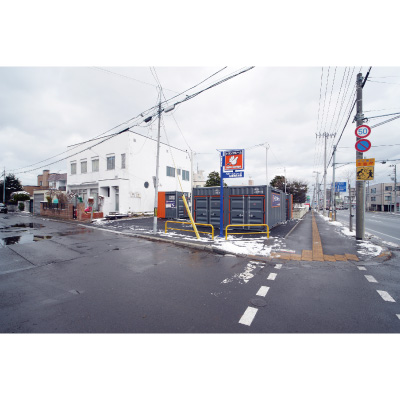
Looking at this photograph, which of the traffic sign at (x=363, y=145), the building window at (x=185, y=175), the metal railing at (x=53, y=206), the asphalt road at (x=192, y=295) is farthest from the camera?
the building window at (x=185, y=175)

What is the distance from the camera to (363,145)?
27.8ft

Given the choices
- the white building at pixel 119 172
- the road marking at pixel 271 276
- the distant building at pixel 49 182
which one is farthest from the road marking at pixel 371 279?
the distant building at pixel 49 182

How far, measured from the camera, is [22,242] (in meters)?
9.23

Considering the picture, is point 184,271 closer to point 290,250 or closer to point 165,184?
point 290,250

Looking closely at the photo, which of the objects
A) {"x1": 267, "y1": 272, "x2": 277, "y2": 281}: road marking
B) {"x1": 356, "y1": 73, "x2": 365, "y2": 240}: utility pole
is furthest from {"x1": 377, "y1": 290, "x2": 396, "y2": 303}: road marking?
{"x1": 356, "y1": 73, "x2": 365, "y2": 240}: utility pole

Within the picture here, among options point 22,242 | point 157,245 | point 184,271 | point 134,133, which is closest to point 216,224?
point 157,245

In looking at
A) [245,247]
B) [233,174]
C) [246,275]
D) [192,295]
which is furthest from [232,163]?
[192,295]

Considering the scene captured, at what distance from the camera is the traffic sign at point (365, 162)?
8.49 m

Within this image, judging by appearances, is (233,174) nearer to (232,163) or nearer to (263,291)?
(232,163)

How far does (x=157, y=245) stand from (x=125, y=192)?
551 inches

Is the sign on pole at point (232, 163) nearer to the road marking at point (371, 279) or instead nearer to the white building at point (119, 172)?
the road marking at point (371, 279)

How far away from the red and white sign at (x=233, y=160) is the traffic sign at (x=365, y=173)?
5.11m

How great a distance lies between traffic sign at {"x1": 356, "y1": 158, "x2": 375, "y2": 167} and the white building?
1439 cm

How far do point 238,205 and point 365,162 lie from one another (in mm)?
6621
